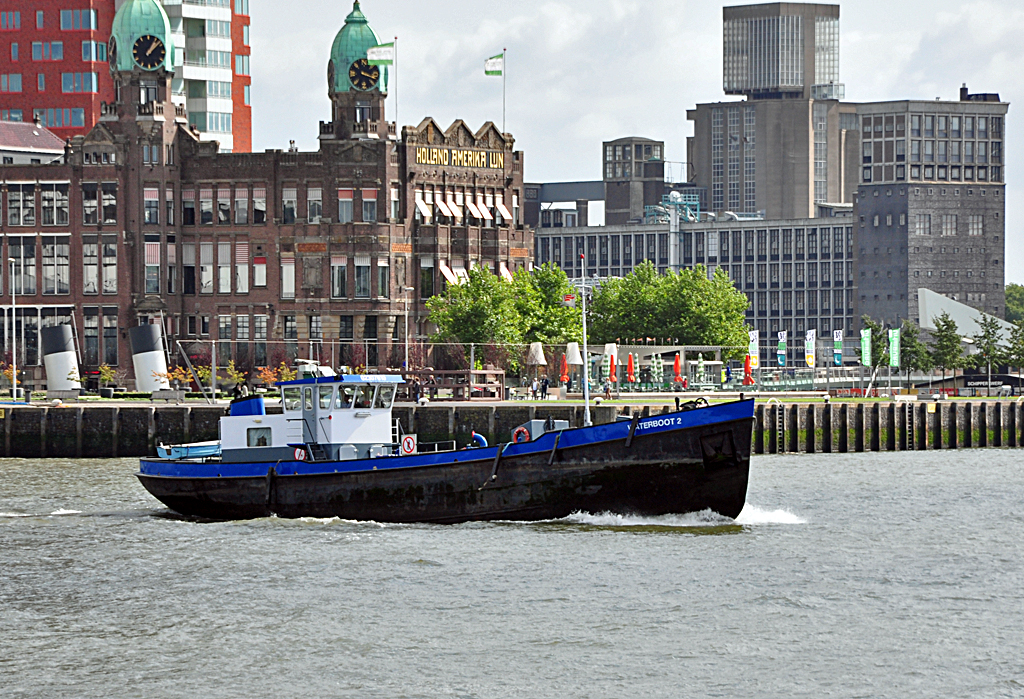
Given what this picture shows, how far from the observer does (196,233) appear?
5207 inches

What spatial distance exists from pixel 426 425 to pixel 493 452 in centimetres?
3927

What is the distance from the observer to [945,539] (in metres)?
54.1

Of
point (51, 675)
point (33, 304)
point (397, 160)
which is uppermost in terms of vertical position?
point (397, 160)

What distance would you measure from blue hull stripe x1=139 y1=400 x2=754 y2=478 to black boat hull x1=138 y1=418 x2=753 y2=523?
148mm

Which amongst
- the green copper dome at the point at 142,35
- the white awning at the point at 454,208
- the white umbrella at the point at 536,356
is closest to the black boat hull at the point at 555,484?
the white umbrella at the point at 536,356

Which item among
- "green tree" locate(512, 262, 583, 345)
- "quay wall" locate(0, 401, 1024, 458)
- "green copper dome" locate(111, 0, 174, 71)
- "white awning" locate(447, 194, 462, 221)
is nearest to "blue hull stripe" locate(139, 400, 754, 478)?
"quay wall" locate(0, 401, 1024, 458)

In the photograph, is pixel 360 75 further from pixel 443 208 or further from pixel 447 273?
pixel 447 273

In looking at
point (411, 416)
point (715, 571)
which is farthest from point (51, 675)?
point (411, 416)

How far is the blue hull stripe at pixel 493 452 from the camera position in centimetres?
5369

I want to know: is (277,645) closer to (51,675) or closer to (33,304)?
(51,675)

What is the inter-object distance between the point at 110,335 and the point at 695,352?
172ft

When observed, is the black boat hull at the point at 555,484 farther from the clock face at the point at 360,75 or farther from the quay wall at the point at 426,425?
the clock face at the point at 360,75

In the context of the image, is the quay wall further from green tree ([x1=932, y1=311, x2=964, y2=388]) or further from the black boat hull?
green tree ([x1=932, y1=311, x2=964, y2=388])

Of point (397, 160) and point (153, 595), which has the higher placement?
point (397, 160)
